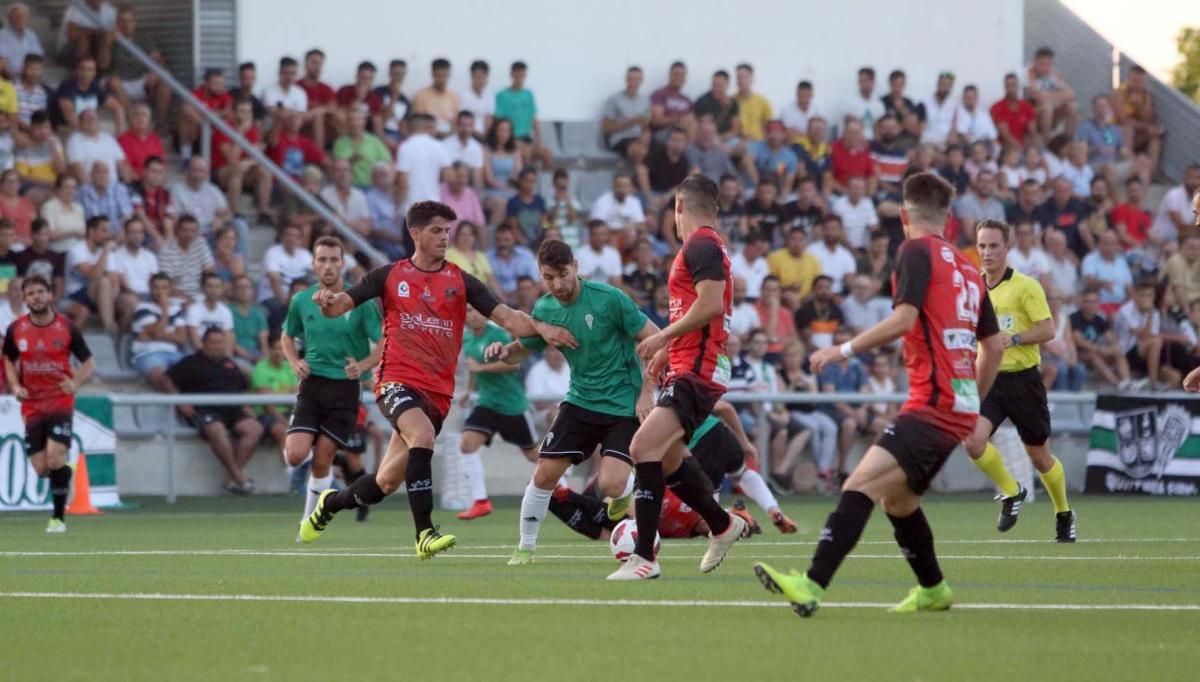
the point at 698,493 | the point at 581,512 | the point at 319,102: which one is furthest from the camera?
the point at 319,102

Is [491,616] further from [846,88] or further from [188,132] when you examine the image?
[846,88]

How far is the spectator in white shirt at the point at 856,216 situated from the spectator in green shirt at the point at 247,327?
321 inches

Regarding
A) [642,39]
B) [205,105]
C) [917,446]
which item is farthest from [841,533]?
[642,39]

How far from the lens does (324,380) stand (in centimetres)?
1622

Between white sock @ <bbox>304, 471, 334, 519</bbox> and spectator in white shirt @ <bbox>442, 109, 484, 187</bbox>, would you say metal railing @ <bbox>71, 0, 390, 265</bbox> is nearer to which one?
spectator in white shirt @ <bbox>442, 109, 484, 187</bbox>

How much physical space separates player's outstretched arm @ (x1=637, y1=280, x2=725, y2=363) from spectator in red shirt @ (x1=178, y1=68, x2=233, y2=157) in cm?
1436

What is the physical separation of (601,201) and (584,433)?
13.4 meters

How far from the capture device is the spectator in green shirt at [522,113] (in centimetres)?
2617

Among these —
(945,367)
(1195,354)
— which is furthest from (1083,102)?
(945,367)

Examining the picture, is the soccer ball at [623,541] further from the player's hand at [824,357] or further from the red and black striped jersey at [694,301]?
the player's hand at [824,357]

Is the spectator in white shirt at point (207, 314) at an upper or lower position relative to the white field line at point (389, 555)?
upper

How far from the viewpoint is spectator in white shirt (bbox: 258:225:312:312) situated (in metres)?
22.7

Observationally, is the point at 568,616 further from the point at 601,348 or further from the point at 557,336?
the point at 601,348

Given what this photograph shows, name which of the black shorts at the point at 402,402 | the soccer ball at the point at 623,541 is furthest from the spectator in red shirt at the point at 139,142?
the soccer ball at the point at 623,541
